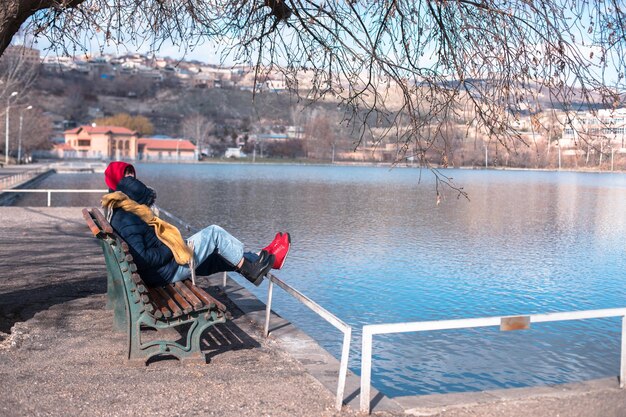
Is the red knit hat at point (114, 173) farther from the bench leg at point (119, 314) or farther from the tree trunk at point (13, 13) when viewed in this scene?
the tree trunk at point (13, 13)

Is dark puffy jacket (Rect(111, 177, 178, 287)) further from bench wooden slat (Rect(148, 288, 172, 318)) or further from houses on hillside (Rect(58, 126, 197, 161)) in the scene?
houses on hillside (Rect(58, 126, 197, 161))

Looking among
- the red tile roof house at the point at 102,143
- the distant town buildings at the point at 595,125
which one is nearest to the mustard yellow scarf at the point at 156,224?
the distant town buildings at the point at 595,125

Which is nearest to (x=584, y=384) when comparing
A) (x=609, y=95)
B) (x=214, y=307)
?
(x=609, y=95)

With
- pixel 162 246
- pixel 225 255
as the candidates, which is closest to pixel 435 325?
pixel 225 255

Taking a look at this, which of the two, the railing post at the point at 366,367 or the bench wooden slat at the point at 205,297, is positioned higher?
the bench wooden slat at the point at 205,297

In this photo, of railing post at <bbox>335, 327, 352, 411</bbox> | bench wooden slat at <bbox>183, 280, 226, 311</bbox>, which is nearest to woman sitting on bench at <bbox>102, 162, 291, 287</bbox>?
bench wooden slat at <bbox>183, 280, 226, 311</bbox>

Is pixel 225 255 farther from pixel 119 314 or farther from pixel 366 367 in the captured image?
pixel 366 367

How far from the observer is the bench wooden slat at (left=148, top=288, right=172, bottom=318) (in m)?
5.63

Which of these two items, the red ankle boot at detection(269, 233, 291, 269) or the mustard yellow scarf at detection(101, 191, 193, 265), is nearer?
the mustard yellow scarf at detection(101, 191, 193, 265)

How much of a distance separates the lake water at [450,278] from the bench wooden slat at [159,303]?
254cm

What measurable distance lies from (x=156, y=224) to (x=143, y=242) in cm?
19

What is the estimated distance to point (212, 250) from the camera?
6.48 m

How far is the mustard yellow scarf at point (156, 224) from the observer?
20.4 feet

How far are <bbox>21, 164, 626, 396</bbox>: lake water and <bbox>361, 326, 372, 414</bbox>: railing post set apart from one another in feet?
8.71
